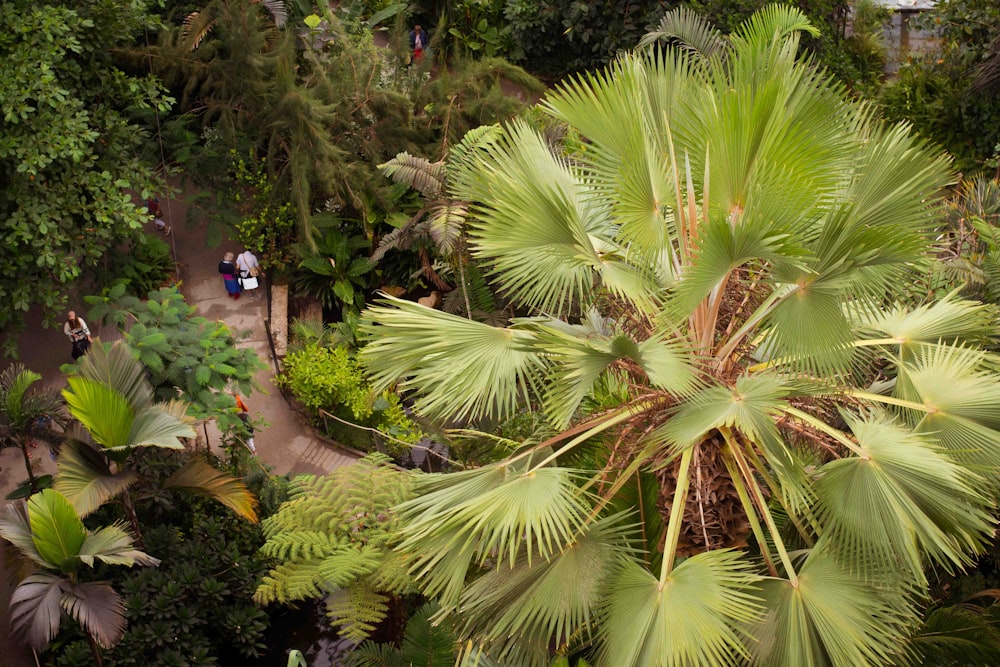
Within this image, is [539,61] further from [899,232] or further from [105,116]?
[899,232]

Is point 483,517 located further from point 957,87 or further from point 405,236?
point 957,87

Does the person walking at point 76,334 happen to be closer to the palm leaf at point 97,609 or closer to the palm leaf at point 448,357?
the palm leaf at point 97,609

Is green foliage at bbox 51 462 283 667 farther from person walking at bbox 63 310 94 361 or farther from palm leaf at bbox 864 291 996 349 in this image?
palm leaf at bbox 864 291 996 349

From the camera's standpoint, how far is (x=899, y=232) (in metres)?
4.31

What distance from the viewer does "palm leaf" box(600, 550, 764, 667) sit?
158 inches

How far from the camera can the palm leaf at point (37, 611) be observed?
7.17 m

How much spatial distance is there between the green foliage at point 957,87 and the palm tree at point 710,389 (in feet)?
30.4

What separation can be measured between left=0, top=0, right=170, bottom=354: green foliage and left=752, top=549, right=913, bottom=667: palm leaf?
8776 mm

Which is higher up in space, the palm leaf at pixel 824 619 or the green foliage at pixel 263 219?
the palm leaf at pixel 824 619

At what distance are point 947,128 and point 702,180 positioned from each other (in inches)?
417

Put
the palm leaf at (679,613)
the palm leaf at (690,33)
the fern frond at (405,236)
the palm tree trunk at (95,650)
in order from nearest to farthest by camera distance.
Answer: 1. the palm leaf at (679,613)
2. the palm tree trunk at (95,650)
3. the fern frond at (405,236)
4. the palm leaf at (690,33)

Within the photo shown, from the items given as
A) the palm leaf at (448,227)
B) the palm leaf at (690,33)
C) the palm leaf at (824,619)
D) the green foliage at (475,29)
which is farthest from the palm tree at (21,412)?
the green foliage at (475,29)

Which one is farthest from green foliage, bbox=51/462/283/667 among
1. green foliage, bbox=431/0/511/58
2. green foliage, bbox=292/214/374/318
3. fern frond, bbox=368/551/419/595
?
green foliage, bbox=431/0/511/58

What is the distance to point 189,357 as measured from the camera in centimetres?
950
